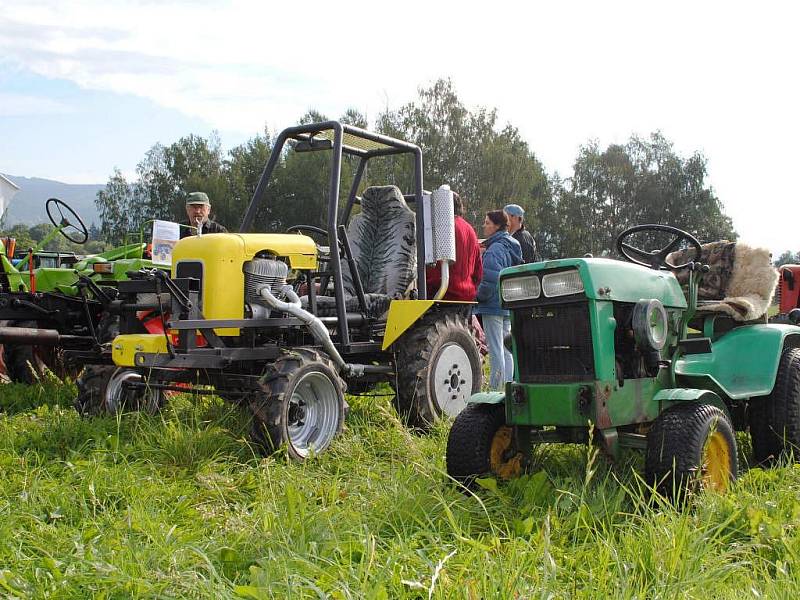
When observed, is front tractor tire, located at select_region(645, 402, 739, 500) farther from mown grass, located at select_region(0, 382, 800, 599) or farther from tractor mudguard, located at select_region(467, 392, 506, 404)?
tractor mudguard, located at select_region(467, 392, 506, 404)

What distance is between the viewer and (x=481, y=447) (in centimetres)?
395

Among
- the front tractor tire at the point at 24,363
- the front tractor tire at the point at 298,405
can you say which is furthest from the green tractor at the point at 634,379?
the front tractor tire at the point at 24,363

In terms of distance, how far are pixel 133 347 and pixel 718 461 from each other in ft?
11.1

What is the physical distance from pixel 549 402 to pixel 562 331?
36 centimetres

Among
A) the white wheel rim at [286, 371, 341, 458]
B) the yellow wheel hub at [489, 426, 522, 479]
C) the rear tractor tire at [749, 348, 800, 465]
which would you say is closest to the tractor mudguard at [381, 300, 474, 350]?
the white wheel rim at [286, 371, 341, 458]

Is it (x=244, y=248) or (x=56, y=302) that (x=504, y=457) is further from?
(x=56, y=302)

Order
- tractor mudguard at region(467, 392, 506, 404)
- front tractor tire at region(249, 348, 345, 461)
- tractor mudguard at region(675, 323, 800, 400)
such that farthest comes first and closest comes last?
front tractor tire at region(249, 348, 345, 461) → tractor mudguard at region(675, 323, 800, 400) → tractor mudguard at region(467, 392, 506, 404)

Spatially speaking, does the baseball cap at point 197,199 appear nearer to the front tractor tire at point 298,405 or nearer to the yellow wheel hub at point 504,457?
the front tractor tire at point 298,405

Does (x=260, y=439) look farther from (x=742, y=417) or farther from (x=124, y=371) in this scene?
(x=742, y=417)

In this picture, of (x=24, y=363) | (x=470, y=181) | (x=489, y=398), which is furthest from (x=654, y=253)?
(x=470, y=181)

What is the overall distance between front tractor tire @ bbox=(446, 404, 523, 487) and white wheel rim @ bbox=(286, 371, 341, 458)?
1180 mm

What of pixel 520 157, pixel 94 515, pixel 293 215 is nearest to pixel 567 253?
pixel 520 157

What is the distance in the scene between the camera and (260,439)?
468 centimetres

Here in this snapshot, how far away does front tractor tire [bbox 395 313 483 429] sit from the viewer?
5.89 metres
